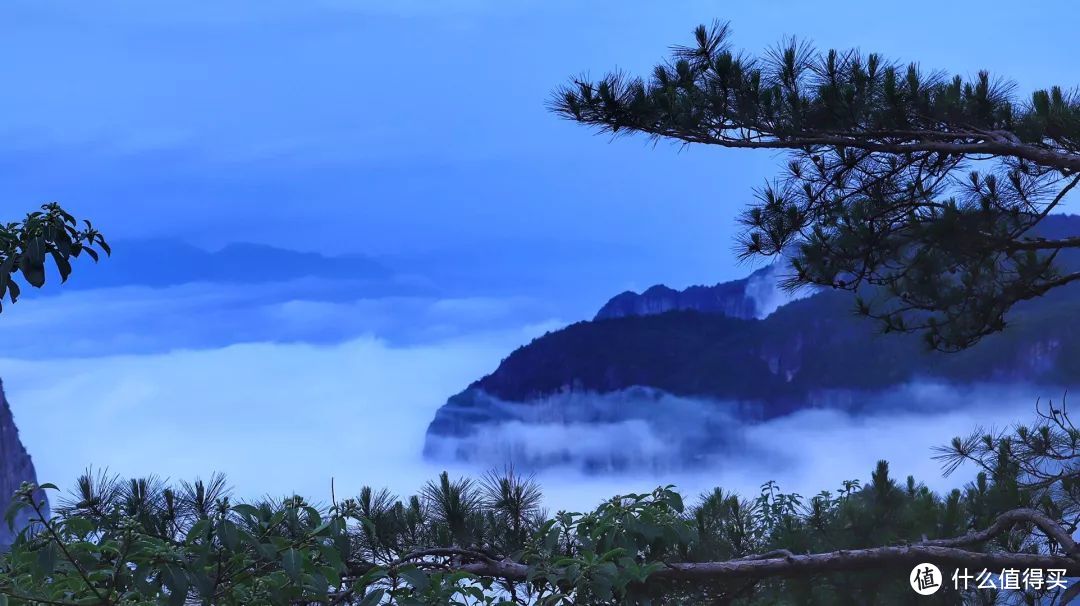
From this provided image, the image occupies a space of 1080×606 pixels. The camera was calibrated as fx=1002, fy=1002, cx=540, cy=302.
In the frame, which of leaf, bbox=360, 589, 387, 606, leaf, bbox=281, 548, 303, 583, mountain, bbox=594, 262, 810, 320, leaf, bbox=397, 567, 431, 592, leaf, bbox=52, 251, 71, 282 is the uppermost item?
mountain, bbox=594, 262, 810, 320

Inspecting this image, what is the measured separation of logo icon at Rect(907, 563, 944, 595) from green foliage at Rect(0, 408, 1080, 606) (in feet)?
0.12

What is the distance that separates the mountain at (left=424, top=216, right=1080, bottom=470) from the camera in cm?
945

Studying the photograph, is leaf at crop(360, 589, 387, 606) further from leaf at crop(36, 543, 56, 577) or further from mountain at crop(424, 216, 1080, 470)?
mountain at crop(424, 216, 1080, 470)

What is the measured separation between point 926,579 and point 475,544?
135 cm

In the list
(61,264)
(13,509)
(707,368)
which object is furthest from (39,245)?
(707,368)

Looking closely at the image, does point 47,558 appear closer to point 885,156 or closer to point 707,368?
point 885,156

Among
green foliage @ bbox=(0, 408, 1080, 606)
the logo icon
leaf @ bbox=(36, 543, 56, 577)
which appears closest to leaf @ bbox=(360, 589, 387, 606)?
green foliage @ bbox=(0, 408, 1080, 606)

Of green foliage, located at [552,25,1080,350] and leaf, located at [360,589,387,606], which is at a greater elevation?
green foliage, located at [552,25,1080,350]

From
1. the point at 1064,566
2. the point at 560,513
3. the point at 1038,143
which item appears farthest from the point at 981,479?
the point at 560,513

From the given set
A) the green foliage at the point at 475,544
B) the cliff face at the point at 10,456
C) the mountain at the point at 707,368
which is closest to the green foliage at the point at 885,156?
the green foliage at the point at 475,544

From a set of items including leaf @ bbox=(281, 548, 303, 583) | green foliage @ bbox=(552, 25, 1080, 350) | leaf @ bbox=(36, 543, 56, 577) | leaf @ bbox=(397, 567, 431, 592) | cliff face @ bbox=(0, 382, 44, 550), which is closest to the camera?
leaf @ bbox=(36, 543, 56, 577)

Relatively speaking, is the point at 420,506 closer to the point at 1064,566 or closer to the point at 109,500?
the point at 109,500

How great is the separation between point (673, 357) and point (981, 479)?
6678mm

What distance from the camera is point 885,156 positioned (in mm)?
4242
